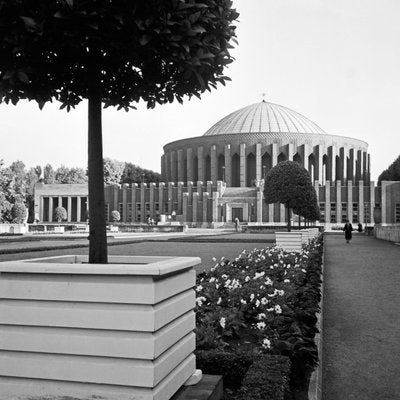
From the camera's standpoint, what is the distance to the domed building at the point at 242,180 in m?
75.6

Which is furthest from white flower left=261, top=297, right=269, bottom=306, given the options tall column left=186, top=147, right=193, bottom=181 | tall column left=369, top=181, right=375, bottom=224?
tall column left=186, top=147, right=193, bottom=181

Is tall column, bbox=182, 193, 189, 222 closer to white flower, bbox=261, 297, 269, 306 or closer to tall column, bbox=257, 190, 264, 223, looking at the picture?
tall column, bbox=257, 190, 264, 223

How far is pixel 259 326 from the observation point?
5.54m

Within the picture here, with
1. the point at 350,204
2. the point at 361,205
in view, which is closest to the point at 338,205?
the point at 350,204

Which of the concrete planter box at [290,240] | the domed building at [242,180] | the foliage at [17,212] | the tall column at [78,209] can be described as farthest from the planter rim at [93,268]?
the tall column at [78,209]

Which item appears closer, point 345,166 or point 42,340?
point 42,340

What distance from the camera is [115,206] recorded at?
87.2 m

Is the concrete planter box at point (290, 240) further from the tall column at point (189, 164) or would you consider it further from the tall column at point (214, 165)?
the tall column at point (189, 164)

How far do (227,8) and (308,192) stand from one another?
20.0 m

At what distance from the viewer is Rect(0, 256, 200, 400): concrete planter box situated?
10.2 ft

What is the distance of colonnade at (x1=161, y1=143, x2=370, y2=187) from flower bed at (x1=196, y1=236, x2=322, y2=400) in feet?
239

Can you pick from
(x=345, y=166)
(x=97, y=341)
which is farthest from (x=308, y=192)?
(x=345, y=166)

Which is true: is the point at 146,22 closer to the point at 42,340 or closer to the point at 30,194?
the point at 42,340

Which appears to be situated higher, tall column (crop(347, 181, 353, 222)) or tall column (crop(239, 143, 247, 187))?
tall column (crop(239, 143, 247, 187))
